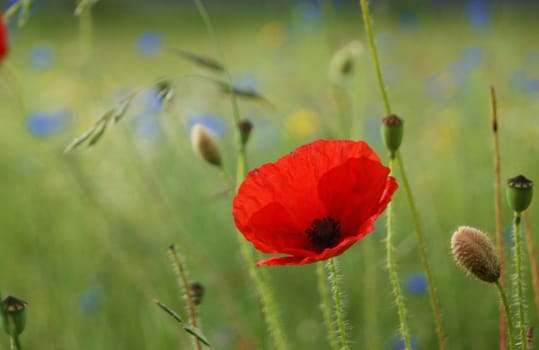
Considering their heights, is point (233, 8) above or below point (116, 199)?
above

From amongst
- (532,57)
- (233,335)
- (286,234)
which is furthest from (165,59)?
(286,234)

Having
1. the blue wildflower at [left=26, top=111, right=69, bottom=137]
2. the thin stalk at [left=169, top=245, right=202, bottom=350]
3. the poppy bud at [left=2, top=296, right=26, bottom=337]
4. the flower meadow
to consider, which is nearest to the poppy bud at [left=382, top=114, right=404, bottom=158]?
the flower meadow

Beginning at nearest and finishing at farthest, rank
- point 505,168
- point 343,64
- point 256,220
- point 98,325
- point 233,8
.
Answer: point 256,220 → point 343,64 → point 98,325 → point 505,168 → point 233,8

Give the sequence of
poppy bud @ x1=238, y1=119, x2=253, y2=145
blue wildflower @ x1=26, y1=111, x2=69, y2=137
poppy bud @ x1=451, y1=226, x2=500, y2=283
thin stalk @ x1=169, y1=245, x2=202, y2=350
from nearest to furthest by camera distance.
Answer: poppy bud @ x1=451, y1=226, x2=500, y2=283 → thin stalk @ x1=169, y1=245, x2=202, y2=350 → poppy bud @ x1=238, y1=119, x2=253, y2=145 → blue wildflower @ x1=26, y1=111, x2=69, y2=137

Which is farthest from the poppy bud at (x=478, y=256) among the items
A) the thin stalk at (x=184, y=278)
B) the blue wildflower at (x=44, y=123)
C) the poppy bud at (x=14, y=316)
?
the blue wildflower at (x=44, y=123)

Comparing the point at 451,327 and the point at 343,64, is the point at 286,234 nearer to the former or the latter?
the point at 343,64

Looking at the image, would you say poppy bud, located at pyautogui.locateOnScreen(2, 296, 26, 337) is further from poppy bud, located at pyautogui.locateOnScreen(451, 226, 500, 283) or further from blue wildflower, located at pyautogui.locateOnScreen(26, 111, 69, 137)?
blue wildflower, located at pyautogui.locateOnScreen(26, 111, 69, 137)

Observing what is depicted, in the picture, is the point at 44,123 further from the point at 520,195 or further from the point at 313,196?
the point at 520,195
